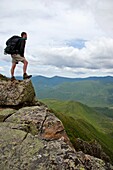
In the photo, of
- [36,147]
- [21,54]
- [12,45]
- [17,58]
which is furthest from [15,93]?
[36,147]

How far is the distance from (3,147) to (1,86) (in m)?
11.7

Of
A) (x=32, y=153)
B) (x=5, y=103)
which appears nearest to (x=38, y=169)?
(x=32, y=153)

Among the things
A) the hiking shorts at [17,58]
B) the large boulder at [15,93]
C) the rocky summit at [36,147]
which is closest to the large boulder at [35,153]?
the rocky summit at [36,147]

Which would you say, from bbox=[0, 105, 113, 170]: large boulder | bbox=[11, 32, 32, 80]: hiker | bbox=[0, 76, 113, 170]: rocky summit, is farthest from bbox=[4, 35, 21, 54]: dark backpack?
bbox=[0, 105, 113, 170]: large boulder

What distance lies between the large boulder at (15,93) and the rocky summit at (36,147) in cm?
330

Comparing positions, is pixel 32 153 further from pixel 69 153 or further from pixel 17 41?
pixel 17 41

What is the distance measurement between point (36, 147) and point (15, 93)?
36.8ft

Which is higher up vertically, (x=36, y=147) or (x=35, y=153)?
(x=36, y=147)

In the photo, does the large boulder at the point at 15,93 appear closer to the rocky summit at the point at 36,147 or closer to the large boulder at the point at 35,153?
the rocky summit at the point at 36,147

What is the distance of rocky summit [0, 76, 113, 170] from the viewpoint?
13594mm

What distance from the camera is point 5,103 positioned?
24906 millimetres

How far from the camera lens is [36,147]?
1465cm

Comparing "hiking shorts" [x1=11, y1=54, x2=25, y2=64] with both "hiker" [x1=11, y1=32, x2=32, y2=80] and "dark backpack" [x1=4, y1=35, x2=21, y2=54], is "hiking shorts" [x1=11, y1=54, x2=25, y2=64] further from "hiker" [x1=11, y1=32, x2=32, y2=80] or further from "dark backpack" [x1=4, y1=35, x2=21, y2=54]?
"dark backpack" [x1=4, y1=35, x2=21, y2=54]

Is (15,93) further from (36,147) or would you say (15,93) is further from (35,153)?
A: (35,153)
